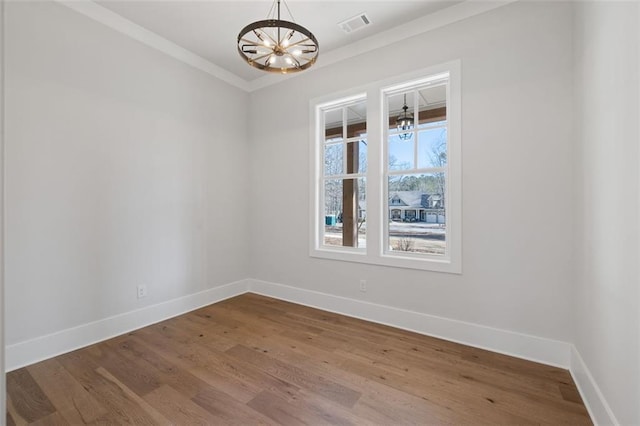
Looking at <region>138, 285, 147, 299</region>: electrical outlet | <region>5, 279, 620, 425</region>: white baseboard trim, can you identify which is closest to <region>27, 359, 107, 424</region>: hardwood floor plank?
<region>5, 279, 620, 425</region>: white baseboard trim

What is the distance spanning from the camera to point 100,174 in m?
2.61

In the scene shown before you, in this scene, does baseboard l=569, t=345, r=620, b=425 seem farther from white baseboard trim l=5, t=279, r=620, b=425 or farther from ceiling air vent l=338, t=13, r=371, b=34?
ceiling air vent l=338, t=13, r=371, b=34

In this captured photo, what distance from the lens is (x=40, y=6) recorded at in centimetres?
228

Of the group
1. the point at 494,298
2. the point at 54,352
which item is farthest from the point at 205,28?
the point at 494,298

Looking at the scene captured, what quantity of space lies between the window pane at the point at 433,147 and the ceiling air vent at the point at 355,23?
3.88 ft

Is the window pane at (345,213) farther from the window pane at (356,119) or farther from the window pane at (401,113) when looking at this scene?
the window pane at (401,113)

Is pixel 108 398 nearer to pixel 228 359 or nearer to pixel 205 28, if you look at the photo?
pixel 228 359

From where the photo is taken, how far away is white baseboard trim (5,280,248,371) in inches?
85.6

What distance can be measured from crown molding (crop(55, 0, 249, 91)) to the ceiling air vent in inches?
66.1

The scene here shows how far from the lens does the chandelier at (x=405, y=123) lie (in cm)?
297

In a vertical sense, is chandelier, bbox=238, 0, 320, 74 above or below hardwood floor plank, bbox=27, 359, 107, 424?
above

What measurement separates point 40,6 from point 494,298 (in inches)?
170

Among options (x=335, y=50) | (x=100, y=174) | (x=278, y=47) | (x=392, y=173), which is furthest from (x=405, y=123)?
(x=100, y=174)

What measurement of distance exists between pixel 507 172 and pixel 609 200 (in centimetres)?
90
